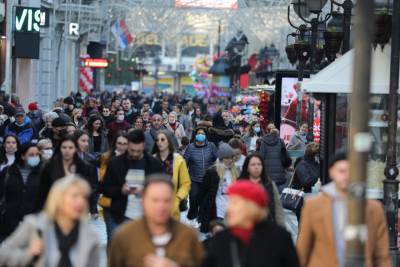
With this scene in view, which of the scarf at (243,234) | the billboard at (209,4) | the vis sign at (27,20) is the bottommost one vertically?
the scarf at (243,234)

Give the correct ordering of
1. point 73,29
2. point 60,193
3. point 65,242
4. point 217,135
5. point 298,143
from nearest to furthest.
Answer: point 60,193
point 65,242
point 217,135
point 298,143
point 73,29

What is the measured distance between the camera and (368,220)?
861 cm

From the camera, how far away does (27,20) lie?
3581 centimetres

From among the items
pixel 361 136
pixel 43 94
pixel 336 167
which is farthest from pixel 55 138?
pixel 43 94

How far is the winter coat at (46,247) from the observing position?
25.6 feet

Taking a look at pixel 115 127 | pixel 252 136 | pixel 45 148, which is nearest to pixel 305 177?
pixel 45 148

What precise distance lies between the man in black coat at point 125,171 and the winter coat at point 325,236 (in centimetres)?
393

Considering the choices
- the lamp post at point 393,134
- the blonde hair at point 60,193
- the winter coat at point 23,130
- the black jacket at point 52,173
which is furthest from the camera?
the winter coat at point 23,130

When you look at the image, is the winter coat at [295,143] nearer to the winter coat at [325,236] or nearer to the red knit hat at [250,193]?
the winter coat at [325,236]

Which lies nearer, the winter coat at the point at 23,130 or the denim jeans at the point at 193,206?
the denim jeans at the point at 193,206

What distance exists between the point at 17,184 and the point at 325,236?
5.26 m

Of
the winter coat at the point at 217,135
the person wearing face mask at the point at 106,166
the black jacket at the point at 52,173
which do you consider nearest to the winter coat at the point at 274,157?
the winter coat at the point at 217,135

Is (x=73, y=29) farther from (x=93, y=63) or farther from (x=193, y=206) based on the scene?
(x=193, y=206)

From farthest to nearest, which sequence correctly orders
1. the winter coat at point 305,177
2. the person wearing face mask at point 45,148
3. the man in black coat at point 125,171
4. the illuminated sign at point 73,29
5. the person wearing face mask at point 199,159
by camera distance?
1. the illuminated sign at point 73,29
2. the person wearing face mask at point 199,159
3. the winter coat at point 305,177
4. the person wearing face mask at point 45,148
5. the man in black coat at point 125,171
